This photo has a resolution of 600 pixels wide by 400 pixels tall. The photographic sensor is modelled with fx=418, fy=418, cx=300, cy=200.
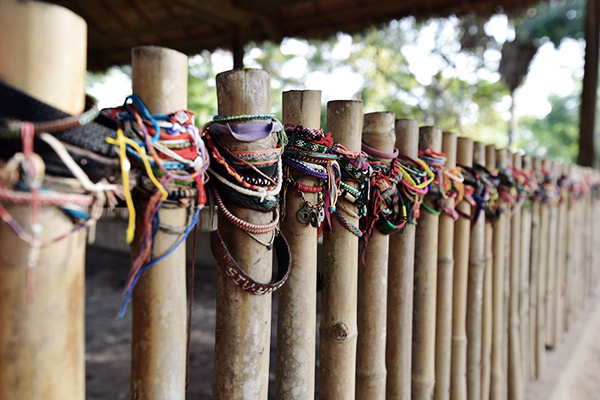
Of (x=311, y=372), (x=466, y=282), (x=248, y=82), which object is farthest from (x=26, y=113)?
(x=466, y=282)

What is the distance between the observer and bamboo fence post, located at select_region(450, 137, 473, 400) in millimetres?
1681

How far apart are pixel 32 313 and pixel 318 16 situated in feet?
14.2

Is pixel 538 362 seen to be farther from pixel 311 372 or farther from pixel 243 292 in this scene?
pixel 243 292

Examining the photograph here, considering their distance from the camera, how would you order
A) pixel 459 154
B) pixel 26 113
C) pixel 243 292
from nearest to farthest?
Result: pixel 26 113 < pixel 243 292 < pixel 459 154

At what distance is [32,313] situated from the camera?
563mm

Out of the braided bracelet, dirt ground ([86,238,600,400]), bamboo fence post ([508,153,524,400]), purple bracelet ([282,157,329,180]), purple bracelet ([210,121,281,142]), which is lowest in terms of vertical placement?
dirt ground ([86,238,600,400])

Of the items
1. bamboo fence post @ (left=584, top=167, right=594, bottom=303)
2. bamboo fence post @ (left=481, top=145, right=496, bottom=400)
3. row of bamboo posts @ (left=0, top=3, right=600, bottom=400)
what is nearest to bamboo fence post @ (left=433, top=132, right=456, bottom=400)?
row of bamboo posts @ (left=0, top=3, right=600, bottom=400)

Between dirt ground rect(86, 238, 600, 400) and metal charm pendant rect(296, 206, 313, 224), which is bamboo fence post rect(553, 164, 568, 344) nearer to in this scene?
dirt ground rect(86, 238, 600, 400)

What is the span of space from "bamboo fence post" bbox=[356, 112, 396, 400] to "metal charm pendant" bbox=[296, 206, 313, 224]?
0.29m

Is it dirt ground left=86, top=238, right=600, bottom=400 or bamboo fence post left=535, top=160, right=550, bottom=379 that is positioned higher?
bamboo fence post left=535, top=160, right=550, bottom=379

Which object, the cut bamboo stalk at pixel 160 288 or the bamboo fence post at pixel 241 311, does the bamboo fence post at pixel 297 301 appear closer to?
the bamboo fence post at pixel 241 311

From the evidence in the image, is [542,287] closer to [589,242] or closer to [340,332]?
[589,242]

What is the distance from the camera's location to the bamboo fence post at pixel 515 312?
84.4 inches

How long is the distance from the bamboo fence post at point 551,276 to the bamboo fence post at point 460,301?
1.43 m
